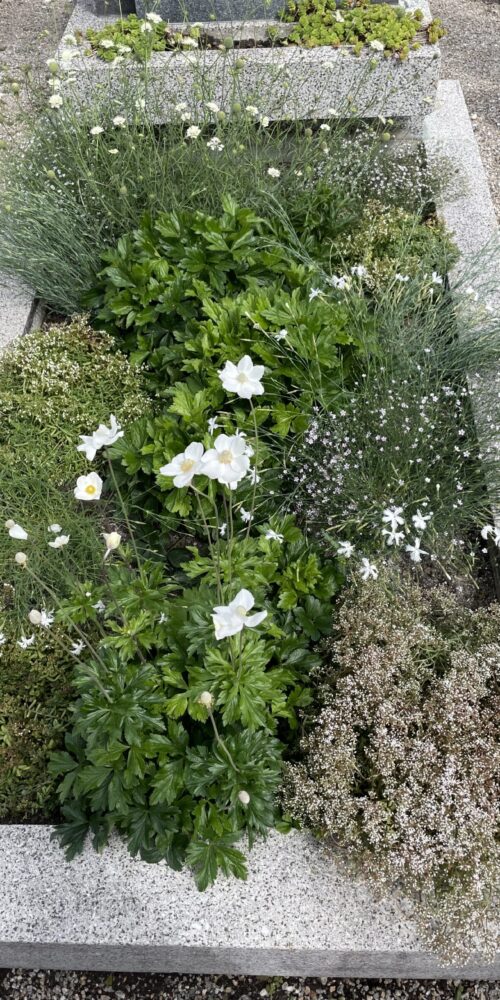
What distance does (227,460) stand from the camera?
4.97 ft

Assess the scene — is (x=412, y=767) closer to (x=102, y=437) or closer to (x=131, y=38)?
(x=102, y=437)

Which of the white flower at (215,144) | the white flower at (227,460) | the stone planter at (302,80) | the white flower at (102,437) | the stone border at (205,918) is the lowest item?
the stone border at (205,918)

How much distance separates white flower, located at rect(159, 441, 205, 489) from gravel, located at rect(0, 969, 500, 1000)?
1652 mm

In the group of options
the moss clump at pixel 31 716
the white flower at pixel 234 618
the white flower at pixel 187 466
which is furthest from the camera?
the moss clump at pixel 31 716

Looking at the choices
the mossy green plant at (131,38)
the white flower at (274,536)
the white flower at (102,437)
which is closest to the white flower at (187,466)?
the white flower at (102,437)

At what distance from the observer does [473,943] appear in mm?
1854

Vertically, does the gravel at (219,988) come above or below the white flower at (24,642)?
below

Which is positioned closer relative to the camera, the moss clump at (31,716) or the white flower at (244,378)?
the white flower at (244,378)

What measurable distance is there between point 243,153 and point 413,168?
3.47ft

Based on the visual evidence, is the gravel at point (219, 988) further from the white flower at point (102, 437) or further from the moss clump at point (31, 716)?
the white flower at point (102, 437)

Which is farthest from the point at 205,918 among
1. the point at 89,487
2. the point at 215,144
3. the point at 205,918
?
the point at 215,144

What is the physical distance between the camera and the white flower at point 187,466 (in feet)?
5.03

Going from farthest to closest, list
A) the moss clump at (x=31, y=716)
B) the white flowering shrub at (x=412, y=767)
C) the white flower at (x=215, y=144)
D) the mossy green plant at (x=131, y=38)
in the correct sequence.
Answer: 1. the mossy green plant at (x=131, y=38)
2. the white flower at (x=215, y=144)
3. the moss clump at (x=31, y=716)
4. the white flowering shrub at (x=412, y=767)

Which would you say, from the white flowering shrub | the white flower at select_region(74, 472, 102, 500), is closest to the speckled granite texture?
the white flowering shrub
